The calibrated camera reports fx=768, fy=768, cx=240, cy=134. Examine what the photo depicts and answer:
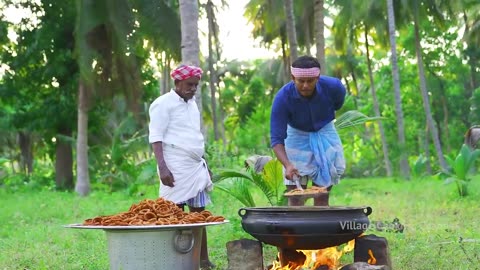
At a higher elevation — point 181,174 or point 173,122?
point 173,122

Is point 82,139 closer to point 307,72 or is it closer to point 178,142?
point 178,142

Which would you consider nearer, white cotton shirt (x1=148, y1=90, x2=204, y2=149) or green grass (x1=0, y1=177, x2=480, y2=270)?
white cotton shirt (x1=148, y1=90, x2=204, y2=149)

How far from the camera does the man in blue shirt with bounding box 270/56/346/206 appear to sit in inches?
223

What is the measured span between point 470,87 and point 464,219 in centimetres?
2879

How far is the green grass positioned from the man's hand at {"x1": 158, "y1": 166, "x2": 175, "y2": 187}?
1.00 m

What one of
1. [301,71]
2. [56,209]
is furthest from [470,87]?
[301,71]

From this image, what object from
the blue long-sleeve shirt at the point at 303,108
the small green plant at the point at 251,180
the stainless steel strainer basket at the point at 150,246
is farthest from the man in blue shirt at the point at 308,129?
the stainless steel strainer basket at the point at 150,246

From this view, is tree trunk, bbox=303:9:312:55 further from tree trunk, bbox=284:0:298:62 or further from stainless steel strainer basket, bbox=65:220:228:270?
stainless steel strainer basket, bbox=65:220:228:270

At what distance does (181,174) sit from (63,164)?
676 inches

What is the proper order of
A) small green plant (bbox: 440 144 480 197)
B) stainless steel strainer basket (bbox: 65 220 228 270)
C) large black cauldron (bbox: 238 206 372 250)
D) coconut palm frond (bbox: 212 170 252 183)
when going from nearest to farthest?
1. large black cauldron (bbox: 238 206 372 250)
2. stainless steel strainer basket (bbox: 65 220 228 270)
3. coconut palm frond (bbox: 212 170 252 183)
4. small green plant (bbox: 440 144 480 197)

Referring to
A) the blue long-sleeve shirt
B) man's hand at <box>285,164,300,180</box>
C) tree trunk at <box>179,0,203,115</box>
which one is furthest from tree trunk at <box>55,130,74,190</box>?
man's hand at <box>285,164,300,180</box>

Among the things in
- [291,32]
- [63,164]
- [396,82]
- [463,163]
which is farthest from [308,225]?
[396,82]

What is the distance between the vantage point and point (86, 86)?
57.7ft

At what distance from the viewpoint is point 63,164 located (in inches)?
875
